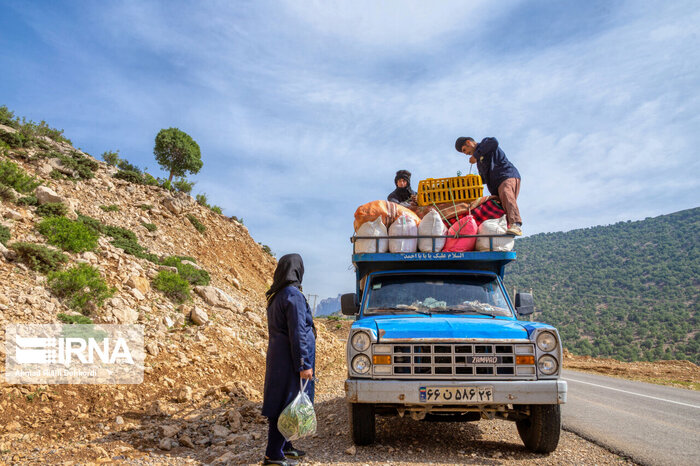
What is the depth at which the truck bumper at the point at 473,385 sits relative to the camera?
4.32 metres

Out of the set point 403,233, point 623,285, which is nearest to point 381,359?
point 403,233

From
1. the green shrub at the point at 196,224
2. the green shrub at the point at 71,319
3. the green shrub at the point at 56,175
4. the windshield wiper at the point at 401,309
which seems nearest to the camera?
the windshield wiper at the point at 401,309

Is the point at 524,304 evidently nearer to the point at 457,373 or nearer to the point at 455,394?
the point at 457,373

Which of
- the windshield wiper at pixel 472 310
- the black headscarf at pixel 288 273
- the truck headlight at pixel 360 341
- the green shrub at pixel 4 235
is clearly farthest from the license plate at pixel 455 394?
the green shrub at pixel 4 235

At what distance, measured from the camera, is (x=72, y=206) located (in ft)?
49.0

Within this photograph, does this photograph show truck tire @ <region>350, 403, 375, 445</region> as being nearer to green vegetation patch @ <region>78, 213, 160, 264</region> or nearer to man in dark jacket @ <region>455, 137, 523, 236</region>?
man in dark jacket @ <region>455, 137, 523, 236</region>

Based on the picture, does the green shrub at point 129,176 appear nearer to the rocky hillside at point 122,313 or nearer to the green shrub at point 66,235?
the rocky hillside at point 122,313

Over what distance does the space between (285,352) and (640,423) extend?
614 cm

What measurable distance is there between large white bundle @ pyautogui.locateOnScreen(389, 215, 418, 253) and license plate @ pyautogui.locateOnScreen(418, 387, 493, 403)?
77.0 inches

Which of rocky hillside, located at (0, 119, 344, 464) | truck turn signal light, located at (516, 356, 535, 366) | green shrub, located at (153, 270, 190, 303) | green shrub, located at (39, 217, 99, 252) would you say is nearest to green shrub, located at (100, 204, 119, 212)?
rocky hillside, located at (0, 119, 344, 464)

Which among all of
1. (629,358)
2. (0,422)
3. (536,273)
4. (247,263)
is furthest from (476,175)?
(536,273)

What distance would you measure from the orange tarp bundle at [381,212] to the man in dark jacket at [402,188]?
70.3 inches

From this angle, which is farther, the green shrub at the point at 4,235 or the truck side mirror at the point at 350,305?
the green shrub at the point at 4,235

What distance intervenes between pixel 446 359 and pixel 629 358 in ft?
128
